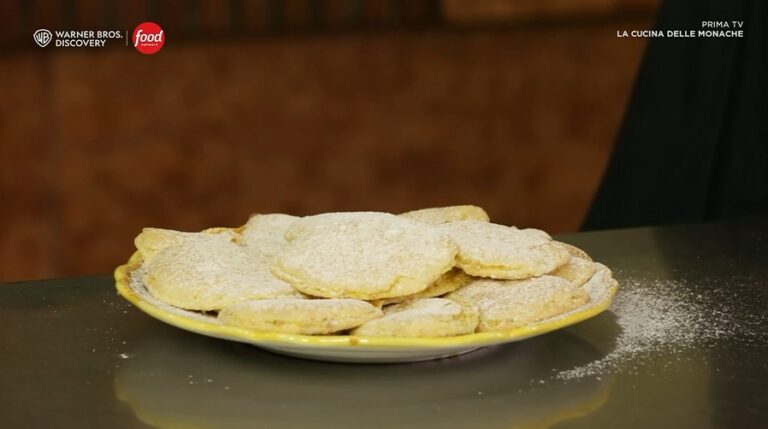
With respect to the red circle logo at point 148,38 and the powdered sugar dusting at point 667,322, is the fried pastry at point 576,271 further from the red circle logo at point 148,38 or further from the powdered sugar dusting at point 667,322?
the red circle logo at point 148,38

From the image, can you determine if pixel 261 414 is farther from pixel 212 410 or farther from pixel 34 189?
pixel 34 189

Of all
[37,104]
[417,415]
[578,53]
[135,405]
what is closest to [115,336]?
[135,405]

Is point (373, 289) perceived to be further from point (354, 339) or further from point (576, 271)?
point (576, 271)

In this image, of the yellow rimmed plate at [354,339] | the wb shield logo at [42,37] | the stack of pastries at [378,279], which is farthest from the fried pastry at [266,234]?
the wb shield logo at [42,37]

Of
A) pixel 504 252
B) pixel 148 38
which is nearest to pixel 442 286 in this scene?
pixel 504 252

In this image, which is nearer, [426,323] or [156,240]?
[426,323]
